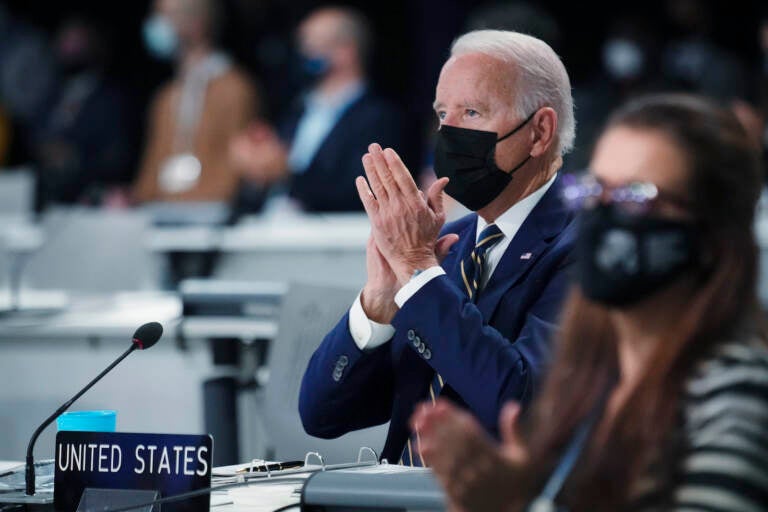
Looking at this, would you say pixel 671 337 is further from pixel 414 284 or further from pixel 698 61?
pixel 698 61

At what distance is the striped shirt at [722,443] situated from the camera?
134 centimetres

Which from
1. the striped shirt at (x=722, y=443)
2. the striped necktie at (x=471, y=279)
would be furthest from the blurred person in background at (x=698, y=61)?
the striped shirt at (x=722, y=443)

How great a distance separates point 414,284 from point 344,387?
13.9 inches

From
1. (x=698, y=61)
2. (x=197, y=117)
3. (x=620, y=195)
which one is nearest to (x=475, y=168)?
(x=620, y=195)

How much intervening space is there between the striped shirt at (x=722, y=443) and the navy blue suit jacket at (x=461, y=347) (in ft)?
3.14

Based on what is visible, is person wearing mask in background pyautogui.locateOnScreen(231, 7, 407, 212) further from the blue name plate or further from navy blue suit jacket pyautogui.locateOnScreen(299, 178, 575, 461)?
the blue name plate

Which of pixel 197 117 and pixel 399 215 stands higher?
pixel 197 117

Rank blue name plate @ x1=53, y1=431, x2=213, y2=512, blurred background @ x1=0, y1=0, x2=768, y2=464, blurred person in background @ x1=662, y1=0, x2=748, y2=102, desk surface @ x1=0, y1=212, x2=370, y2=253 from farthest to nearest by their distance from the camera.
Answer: blurred person in background @ x1=662, y1=0, x2=748, y2=102, desk surface @ x1=0, y1=212, x2=370, y2=253, blurred background @ x1=0, y1=0, x2=768, y2=464, blue name plate @ x1=53, y1=431, x2=213, y2=512

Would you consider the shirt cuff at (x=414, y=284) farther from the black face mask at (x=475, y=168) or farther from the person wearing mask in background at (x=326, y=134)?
the person wearing mask in background at (x=326, y=134)

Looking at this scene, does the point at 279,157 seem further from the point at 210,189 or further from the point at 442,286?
the point at 442,286

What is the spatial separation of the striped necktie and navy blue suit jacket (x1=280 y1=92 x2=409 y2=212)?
12.1 feet

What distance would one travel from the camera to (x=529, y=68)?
8.60 feet

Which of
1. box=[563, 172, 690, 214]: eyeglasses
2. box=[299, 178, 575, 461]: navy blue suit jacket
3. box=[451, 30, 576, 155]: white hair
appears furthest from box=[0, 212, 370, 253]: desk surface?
box=[563, 172, 690, 214]: eyeglasses

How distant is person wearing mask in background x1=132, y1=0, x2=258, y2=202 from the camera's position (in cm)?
734
